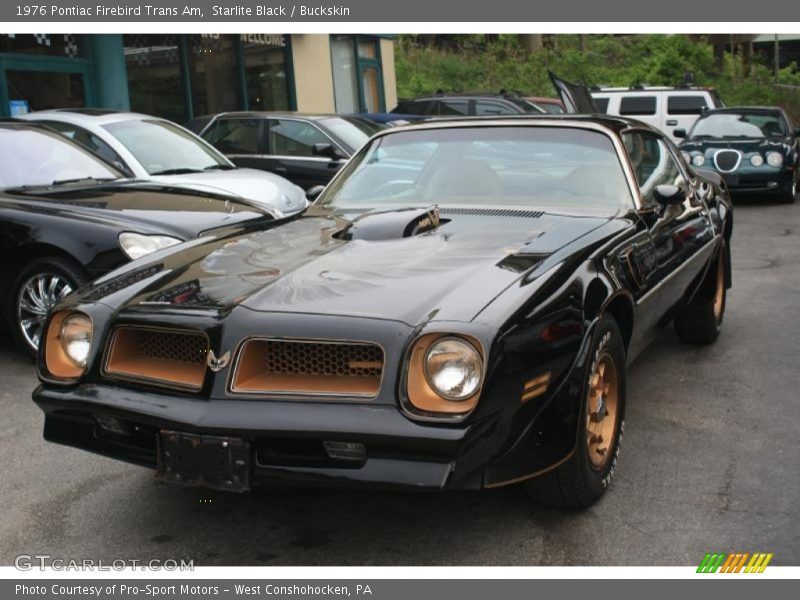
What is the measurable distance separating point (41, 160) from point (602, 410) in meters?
4.78

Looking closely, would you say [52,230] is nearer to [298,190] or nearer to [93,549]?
[93,549]

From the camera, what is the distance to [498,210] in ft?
14.4

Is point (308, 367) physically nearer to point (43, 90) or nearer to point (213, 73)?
point (43, 90)

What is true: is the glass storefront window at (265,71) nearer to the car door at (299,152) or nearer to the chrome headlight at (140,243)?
the car door at (299,152)

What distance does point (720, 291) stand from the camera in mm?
6195

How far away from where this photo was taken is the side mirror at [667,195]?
15.3 ft

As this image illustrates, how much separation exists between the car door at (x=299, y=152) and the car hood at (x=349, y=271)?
7.18 meters

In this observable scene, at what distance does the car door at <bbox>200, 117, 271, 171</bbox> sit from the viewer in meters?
11.9

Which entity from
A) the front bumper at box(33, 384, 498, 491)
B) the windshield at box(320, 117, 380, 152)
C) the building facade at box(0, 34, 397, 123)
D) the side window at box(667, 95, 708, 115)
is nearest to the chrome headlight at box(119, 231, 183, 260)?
the front bumper at box(33, 384, 498, 491)

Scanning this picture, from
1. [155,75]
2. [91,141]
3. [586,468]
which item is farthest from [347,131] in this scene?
[586,468]

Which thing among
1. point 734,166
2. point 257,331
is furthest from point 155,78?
point 257,331

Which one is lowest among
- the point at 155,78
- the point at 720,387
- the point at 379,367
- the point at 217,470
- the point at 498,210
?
the point at 720,387

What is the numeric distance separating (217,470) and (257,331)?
0.45 metres

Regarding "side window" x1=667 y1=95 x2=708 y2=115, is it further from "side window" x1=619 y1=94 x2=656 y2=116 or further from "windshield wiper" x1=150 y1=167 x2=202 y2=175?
"windshield wiper" x1=150 y1=167 x2=202 y2=175
